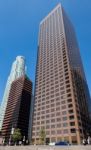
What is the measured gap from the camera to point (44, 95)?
4811 inches

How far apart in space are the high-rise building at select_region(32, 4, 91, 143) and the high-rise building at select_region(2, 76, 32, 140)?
3709 centimetres

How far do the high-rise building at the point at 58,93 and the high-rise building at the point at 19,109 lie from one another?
37.1 m

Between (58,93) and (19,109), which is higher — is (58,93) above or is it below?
above

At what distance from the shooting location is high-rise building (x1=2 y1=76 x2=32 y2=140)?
149625 mm

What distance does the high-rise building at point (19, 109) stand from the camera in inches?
5891

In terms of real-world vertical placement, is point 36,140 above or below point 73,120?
below

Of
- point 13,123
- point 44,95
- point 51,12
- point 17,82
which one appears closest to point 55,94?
point 44,95

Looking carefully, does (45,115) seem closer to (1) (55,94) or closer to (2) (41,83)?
(1) (55,94)

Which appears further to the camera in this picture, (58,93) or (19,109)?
(19,109)

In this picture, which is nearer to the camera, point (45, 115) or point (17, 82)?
point (45, 115)

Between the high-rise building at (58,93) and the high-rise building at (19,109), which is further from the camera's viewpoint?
the high-rise building at (19,109)

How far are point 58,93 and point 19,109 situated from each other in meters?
60.6

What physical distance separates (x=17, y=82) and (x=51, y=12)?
9135 cm

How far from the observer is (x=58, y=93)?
111000 millimetres
